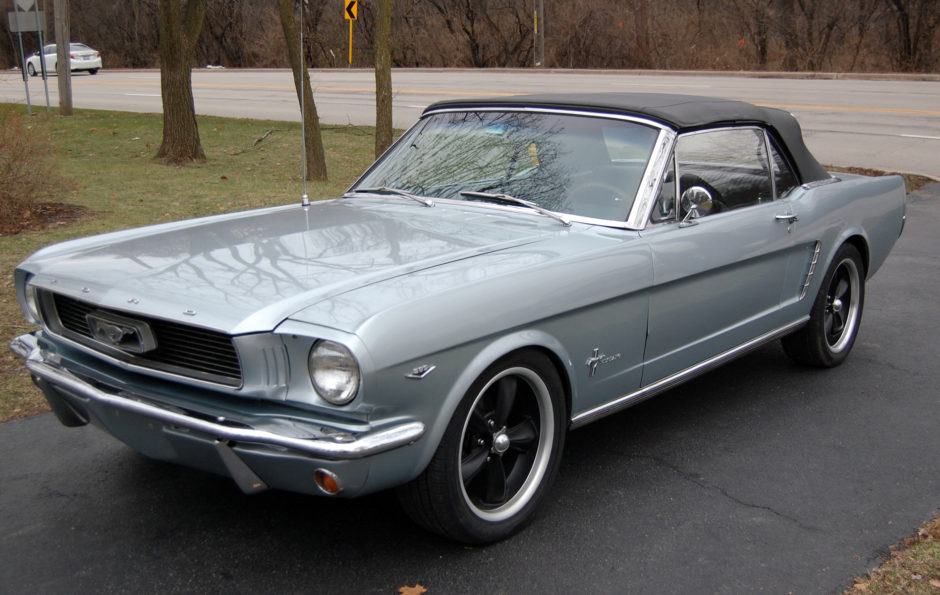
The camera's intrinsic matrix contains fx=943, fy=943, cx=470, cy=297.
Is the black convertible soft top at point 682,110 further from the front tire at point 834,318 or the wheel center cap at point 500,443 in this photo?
the wheel center cap at point 500,443

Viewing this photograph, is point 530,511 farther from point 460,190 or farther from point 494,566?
point 460,190

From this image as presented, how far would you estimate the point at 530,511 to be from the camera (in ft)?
11.5

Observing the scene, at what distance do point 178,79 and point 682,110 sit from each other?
9162mm

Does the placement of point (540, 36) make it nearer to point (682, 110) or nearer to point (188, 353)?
point (682, 110)

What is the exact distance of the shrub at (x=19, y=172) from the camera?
820 cm

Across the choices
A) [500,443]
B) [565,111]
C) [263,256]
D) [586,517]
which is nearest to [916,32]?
[565,111]

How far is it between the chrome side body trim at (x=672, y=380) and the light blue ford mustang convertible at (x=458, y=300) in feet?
0.05

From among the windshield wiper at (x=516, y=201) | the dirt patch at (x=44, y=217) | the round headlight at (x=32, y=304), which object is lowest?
→ the dirt patch at (x=44, y=217)

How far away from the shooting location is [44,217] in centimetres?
871

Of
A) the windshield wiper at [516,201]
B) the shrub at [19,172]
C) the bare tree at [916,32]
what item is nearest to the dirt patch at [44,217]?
the shrub at [19,172]

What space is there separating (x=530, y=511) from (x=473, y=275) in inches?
36.4

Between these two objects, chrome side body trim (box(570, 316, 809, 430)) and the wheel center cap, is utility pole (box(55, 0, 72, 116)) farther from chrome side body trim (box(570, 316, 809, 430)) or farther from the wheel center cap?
the wheel center cap

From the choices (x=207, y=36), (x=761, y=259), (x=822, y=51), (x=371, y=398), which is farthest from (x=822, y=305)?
(x=207, y=36)

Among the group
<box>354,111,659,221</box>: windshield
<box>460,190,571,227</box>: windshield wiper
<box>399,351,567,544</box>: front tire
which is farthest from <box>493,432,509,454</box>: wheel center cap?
<box>354,111,659,221</box>: windshield
